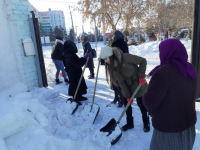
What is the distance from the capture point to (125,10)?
923 cm

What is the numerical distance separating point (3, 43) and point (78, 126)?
2.88 metres

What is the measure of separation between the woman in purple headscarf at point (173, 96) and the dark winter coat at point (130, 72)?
88 centimetres

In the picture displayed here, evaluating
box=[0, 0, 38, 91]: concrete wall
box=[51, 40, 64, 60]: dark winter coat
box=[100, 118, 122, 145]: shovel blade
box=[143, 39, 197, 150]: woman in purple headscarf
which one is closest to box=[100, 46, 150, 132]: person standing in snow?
box=[100, 118, 122, 145]: shovel blade

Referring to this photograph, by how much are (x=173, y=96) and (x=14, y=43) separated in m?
4.17

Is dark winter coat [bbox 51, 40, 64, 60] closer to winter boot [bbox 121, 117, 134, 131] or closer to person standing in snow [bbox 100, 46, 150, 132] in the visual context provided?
person standing in snow [bbox 100, 46, 150, 132]

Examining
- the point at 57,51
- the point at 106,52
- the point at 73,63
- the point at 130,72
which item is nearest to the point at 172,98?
the point at 130,72

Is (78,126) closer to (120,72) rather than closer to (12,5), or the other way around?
(120,72)

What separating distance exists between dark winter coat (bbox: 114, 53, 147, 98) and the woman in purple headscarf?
88cm

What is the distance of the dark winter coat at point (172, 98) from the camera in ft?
4.35

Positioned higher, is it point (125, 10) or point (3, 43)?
point (125, 10)

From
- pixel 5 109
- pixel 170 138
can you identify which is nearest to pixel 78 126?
pixel 5 109

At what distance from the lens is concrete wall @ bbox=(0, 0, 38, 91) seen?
3.91 metres

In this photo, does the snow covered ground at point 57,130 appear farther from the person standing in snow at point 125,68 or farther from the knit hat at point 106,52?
the knit hat at point 106,52

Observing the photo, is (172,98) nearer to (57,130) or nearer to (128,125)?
(128,125)
